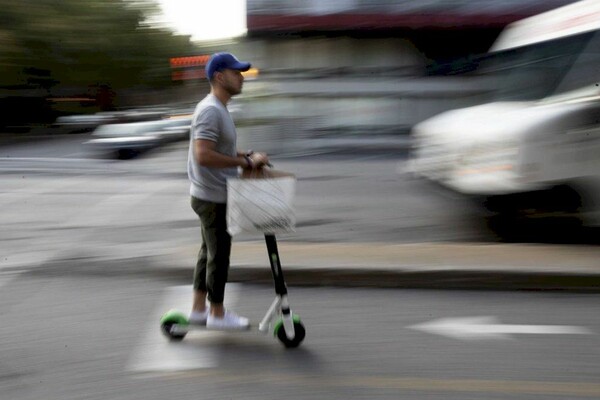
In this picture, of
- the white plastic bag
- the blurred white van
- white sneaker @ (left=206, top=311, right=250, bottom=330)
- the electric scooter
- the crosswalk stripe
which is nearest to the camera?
the white plastic bag

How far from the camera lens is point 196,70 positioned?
958 inches

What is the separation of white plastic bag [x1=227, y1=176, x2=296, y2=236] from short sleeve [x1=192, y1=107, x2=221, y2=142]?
0.27 m

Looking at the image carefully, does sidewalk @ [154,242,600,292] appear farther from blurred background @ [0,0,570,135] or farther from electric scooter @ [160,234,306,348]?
blurred background @ [0,0,570,135]

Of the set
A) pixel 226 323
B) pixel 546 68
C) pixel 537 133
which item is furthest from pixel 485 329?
pixel 546 68

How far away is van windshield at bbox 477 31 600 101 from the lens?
27.9 feet

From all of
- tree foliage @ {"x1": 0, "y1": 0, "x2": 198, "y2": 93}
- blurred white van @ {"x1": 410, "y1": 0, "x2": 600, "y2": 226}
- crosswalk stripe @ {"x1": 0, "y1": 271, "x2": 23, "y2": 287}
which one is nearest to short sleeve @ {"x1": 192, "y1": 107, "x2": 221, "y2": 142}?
crosswalk stripe @ {"x1": 0, "y1": 271, "x2": 23, "y2": 287}

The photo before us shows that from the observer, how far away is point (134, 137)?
937 inches

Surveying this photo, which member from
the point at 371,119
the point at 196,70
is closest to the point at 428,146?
the point at 371,119

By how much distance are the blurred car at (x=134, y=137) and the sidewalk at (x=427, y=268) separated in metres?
16.7

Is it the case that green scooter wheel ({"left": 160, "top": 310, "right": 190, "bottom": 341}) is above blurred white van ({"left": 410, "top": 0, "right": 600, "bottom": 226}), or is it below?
below

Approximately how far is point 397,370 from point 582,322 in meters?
1.62

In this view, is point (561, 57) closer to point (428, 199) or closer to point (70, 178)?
point (428, 199)

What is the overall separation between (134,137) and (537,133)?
17143 millimetres

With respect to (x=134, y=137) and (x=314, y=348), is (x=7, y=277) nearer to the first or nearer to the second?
(x=314, y=348)
